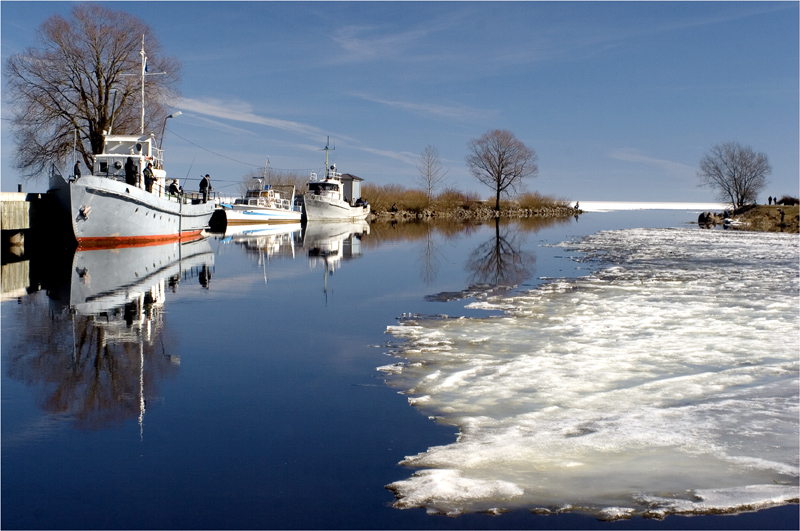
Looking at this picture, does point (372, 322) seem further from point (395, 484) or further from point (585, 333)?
point (395, 484)

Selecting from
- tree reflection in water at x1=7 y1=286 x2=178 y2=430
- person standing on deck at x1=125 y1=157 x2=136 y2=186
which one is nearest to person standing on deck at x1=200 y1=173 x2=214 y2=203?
person standing on deck at x1=125 y1=157 x2=136 y2=186

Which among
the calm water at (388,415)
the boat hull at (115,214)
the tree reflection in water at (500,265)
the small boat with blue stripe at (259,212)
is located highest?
the small boat with blue stripe at (259,212)

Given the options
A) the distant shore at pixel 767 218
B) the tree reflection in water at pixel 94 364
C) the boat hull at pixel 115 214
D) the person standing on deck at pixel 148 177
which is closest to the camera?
the tree reflection in water at pixel 94 364

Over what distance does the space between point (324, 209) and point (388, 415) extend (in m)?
53.9

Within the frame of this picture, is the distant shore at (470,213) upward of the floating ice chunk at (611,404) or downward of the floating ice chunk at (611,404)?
upward

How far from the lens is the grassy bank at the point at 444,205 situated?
317ft

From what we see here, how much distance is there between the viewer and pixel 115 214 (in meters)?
25.3

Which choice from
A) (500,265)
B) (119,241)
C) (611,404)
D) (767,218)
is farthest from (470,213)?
(611,404)

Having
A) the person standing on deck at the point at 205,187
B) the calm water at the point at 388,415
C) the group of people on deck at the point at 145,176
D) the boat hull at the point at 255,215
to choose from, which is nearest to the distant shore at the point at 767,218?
the boat hull at the point at 255,215

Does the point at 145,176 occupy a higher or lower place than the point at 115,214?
higher

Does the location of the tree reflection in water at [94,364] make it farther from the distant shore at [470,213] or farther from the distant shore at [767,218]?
the distant shore at [470,213]

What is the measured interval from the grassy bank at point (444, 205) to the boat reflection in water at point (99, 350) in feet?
238

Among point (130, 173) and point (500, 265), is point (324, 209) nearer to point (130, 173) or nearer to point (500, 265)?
point (130, 173)

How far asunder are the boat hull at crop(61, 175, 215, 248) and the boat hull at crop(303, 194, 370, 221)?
2716cm
